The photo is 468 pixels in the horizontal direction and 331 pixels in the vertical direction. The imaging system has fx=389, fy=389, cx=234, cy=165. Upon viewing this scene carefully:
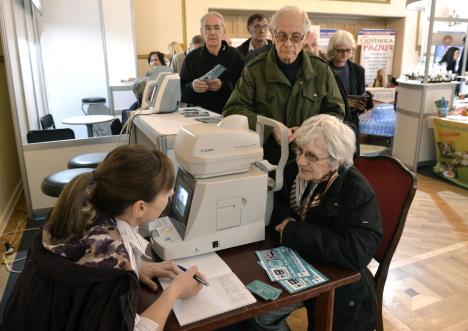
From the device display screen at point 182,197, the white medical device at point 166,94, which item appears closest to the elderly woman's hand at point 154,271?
the device display screen at point 182,197

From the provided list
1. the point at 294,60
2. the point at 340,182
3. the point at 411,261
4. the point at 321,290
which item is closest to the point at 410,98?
the point at 411,261

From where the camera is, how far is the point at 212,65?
8.58 ft

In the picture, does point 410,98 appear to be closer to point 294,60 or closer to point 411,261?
point 411,261

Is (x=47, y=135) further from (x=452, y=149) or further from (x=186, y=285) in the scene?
(x=452, y=149)

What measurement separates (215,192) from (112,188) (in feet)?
1.05

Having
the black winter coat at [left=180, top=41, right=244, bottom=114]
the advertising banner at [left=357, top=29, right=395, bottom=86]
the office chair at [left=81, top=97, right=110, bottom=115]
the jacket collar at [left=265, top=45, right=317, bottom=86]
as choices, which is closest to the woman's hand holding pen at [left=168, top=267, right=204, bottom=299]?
the jacket collar at [left=265, top=45, right=317, bottom=86]

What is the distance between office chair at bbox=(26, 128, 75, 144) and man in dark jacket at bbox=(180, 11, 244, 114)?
A: 1.23 meters

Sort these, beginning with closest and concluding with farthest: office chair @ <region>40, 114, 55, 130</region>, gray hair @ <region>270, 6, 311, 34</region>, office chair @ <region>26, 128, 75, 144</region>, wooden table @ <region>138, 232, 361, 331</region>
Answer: wooden table @ <region>138, 232, 361, 331</region> → gray hair @ <region>270, 6, 311, 34</region> → office chair @ <region>26, 128, 75, 144</region> → office chair @ <region>40, 114, 55, 130</region>

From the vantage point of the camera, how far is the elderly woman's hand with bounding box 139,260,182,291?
1075 millimetres

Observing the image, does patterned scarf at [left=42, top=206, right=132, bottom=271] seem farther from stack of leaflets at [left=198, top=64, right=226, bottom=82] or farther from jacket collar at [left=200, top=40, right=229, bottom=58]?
jacket collar at [left=200, top=40, right=229, bottom=58]

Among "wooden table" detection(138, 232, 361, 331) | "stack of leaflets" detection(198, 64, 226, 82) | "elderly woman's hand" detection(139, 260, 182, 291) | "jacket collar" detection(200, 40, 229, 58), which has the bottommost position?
"wooden table" detection(138, 232, 361, 331)

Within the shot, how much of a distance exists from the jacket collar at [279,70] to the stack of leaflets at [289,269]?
33.0 inches

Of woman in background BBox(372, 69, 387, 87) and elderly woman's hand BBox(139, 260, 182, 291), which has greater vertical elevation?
woman in background BBox(372, 69, 387, 87)

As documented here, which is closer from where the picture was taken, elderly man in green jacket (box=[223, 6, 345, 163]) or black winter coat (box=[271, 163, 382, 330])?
black winter coat (box=[271, 163, 382, 330])
